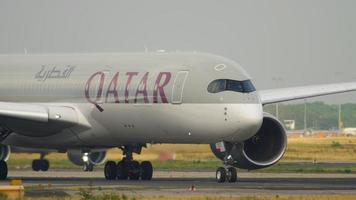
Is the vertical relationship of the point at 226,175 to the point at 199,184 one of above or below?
above

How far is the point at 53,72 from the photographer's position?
59.5m

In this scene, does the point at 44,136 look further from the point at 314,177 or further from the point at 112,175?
the point at 314,177

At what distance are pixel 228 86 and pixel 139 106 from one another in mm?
4452

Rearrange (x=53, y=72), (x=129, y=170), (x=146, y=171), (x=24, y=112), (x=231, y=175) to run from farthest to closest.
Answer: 1. (x=53, y=72)
2. (x=129, y=170)
3. (x=146, y=171)
4. (x=24, y=112)
5. (x=231, y=175)

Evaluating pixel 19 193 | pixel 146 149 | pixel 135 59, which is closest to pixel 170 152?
pixel 146 149

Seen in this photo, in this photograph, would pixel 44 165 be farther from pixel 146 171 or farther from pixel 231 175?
pixel 231 175

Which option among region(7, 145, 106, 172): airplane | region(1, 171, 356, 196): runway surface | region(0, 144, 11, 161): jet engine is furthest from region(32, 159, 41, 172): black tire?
region(1, 171, 356, 196): runway surface

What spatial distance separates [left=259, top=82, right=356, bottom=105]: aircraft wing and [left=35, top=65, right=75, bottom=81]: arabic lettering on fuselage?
906 centimetres

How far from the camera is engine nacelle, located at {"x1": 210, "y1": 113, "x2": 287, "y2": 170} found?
179 feet

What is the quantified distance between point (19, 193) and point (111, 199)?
404cm

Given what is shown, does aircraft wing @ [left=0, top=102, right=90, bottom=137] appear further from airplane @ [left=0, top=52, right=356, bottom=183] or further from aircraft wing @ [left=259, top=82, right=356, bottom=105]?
aircraft wing @ [left=259, top=82, right=356, bottom=105]

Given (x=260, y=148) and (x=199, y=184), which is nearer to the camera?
(x=199, y=184)

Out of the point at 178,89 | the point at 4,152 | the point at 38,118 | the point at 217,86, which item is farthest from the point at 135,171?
the point at 4,152

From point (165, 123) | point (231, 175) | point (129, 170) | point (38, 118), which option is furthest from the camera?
point (129, 170)
